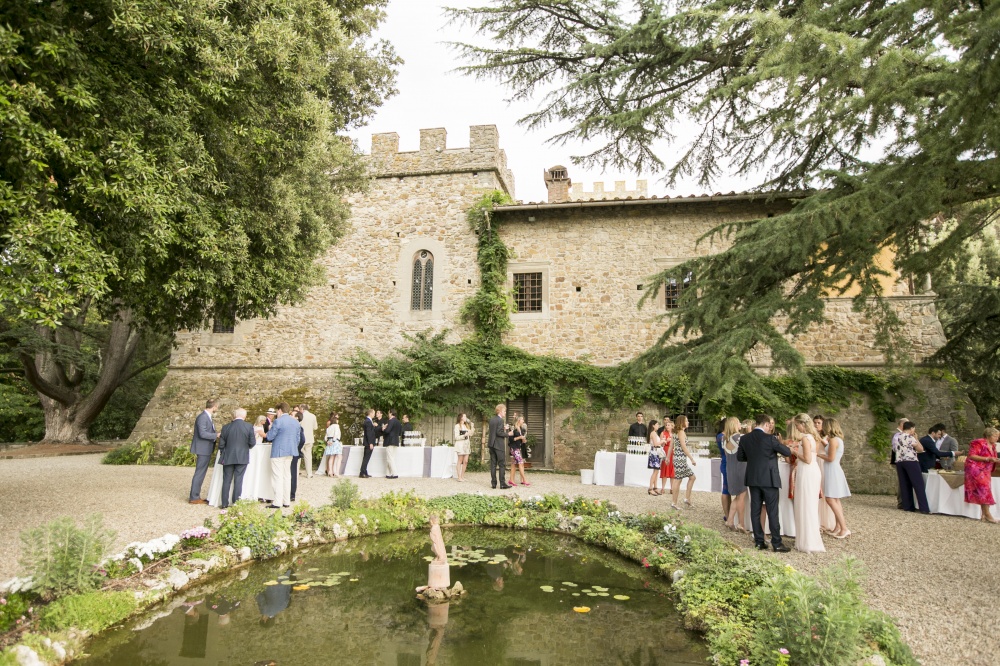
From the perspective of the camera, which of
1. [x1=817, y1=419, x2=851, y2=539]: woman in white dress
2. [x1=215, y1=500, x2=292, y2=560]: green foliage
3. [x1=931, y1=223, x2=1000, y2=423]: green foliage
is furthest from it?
[x1=931, y1=223, x2=1000, y2=423]: green foliage

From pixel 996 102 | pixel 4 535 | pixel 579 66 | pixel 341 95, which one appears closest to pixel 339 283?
pixel 341 95

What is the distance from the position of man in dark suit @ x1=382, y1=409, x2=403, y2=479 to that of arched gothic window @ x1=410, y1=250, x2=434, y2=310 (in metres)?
3.80

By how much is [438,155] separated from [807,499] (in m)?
12.6

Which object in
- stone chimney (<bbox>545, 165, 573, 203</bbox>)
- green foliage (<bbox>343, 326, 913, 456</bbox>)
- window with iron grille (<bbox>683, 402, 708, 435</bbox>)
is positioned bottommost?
window with iron grille (<bbox>683, 402, 708, 435</bbox>)

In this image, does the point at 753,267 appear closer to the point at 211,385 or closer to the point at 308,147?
the point at 308,147

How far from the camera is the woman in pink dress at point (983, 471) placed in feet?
27.1

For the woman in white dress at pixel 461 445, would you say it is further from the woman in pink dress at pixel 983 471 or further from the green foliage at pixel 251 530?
the woman in pink dress at pixel 983 471

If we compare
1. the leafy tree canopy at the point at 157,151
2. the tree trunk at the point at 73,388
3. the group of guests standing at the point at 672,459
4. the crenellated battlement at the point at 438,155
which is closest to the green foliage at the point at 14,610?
the leafy tree canopy at the point at 157,151

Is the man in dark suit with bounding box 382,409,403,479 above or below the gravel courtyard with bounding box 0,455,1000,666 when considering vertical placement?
above

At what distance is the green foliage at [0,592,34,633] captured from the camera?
13.3 ft

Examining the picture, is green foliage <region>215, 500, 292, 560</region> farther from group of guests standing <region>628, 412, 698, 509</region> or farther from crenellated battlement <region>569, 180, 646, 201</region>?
crenellated battlement <region>569, 180, 646, 201</region>

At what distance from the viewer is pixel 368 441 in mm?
12281

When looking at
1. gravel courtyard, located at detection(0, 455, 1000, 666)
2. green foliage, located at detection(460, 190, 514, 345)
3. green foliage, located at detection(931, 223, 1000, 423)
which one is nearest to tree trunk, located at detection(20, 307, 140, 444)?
gravel courtyard, located at detection(0, 455, 1000, 666)

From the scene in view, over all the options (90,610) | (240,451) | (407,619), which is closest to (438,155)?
(240,451)
